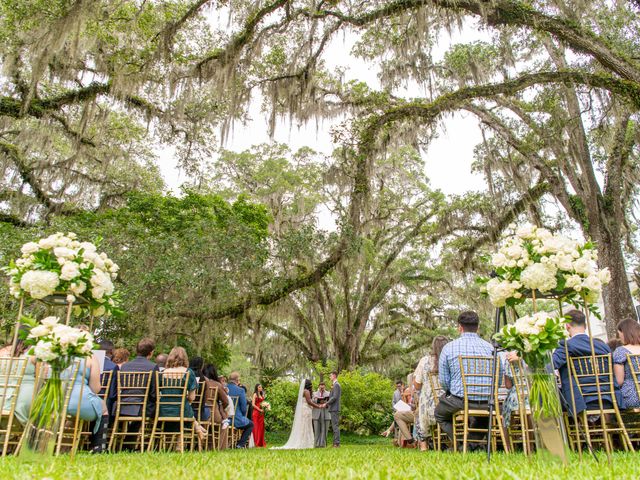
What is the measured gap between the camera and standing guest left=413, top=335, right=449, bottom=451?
559 cm

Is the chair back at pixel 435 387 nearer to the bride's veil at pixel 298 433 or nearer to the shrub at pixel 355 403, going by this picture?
the bride's veil at pixel 298 433

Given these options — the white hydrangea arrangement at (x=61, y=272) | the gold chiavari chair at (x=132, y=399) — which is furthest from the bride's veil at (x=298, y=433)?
the white hydrangea arrangement at (x=61, y=272)

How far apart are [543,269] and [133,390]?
4296mm

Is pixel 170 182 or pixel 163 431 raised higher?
pixel 170 182

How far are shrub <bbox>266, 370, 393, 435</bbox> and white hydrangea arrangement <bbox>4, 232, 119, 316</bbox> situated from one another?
408 inches

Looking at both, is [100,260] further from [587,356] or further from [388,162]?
[388,162]

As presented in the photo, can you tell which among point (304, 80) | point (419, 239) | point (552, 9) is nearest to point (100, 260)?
point (304, 80)

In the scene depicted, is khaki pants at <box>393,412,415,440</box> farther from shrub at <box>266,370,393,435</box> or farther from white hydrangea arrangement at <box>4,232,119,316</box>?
shrub at <box>266,370,393,435</box>

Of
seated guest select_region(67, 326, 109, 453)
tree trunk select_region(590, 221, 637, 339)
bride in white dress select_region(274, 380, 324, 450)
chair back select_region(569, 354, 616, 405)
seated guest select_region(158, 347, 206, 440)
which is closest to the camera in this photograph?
seated guest select_region(67, 326, 109, 453)

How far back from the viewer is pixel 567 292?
9.25ft

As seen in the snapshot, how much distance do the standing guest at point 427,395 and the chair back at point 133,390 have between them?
9.91 ft

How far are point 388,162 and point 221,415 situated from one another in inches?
430

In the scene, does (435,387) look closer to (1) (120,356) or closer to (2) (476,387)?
(2) (476,387)

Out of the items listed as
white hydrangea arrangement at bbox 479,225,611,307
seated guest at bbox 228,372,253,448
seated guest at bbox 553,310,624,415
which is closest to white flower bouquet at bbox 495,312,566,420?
white hydrangea arrangement at bbox 479,225,611,307
